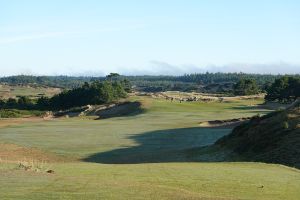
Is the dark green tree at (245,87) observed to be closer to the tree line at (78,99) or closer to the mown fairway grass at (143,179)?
the tree line at (78,99)

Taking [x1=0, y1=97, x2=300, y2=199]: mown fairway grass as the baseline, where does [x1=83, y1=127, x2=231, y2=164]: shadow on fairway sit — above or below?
below

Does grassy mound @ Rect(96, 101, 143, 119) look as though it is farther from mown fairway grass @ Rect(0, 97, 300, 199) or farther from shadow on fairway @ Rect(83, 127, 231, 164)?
mown fairway grass @ Rect(0, 97, 300, 199)

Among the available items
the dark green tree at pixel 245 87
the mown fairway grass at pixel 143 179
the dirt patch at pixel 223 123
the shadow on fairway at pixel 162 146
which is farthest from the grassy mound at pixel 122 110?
the dark green tree at pixel 245 87

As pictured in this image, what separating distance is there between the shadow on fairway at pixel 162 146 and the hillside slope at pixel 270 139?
4115 mm

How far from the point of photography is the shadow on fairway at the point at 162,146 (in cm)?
4084

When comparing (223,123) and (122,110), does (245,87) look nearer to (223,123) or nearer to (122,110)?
(122,110)

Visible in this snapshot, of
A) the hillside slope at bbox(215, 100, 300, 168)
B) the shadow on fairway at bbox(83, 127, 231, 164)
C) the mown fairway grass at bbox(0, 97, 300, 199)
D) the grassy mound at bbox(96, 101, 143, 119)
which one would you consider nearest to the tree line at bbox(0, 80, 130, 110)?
the grassy mound at bbox(96, 101, 143, 119)

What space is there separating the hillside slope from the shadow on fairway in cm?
412

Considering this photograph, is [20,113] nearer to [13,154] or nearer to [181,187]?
[13,154]

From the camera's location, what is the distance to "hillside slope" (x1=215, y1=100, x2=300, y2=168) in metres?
35.3

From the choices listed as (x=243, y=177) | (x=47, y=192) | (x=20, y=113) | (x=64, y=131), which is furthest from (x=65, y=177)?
(x=20, y=113)

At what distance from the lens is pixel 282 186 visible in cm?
2227

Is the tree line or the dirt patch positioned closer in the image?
the dirt patch

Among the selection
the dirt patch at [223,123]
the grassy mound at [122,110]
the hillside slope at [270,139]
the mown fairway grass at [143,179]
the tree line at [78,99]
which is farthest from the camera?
the tree line at [78,99]
